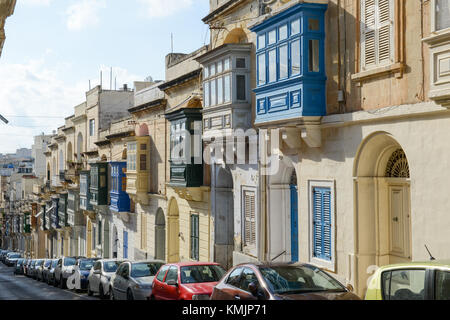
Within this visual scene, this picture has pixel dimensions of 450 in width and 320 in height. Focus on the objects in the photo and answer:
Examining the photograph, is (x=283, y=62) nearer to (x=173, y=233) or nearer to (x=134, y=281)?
(x=134, y=281)

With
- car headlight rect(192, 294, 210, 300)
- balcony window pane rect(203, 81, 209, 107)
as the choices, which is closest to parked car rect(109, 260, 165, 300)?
car headlight rect(192, 294, 210, 300)

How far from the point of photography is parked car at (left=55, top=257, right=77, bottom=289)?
94.5ft

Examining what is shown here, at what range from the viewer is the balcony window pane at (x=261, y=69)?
18.1 metres

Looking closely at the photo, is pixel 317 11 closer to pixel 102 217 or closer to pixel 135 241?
pixel 135 241

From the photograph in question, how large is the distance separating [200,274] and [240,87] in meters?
7.90

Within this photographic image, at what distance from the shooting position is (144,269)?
17.8 m

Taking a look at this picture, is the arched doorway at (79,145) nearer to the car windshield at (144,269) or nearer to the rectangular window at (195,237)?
the rectangular window at (195,237)

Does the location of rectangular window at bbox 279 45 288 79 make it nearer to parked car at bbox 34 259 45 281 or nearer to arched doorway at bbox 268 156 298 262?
arched doorway at bbox 268 156 298 262

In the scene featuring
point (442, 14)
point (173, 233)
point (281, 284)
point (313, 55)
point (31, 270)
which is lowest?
point (31, 270)

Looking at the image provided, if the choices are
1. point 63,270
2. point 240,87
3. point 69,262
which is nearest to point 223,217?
point 240,87

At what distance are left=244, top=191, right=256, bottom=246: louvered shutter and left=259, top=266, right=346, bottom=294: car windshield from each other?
970 centimetres

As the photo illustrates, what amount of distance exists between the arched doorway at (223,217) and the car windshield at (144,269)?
5186 mm

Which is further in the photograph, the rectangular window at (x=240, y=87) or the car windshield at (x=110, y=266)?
the car windshield at (x=110, y=266)

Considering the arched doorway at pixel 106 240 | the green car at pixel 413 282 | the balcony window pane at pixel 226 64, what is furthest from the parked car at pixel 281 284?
the arched doorway at pixel 106 240
